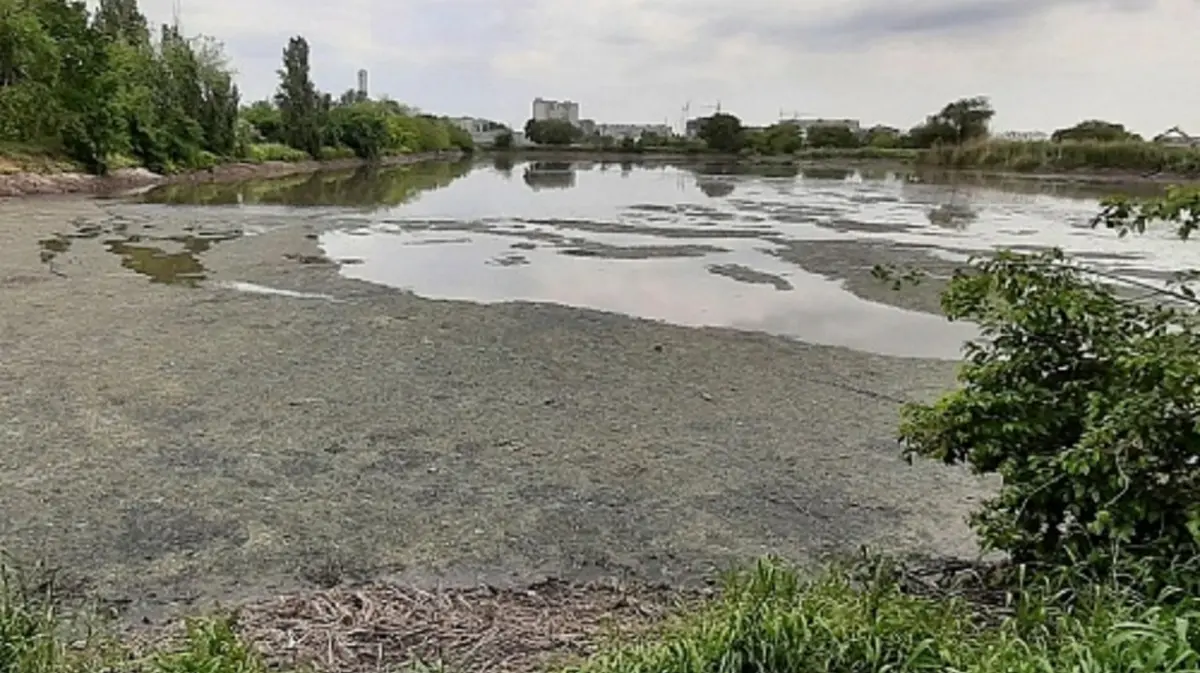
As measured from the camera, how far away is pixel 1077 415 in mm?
3188

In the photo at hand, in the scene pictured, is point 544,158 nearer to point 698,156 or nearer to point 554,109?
point 698,156

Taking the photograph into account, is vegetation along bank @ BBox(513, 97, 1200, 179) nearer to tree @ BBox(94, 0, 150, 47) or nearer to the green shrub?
the green shrub

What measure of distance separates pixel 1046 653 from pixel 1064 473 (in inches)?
29.6

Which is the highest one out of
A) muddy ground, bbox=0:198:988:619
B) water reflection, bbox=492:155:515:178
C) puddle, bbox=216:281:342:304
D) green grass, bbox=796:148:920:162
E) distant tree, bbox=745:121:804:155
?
distant tree, bbox=745:121:804:155

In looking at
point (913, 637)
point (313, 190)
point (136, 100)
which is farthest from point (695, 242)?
point (136, 100)

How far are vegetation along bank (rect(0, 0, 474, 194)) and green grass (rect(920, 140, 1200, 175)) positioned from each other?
37.4 metres

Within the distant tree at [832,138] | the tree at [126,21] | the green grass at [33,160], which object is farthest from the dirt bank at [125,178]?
the distant tree at [832,138]

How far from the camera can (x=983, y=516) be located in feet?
11.0

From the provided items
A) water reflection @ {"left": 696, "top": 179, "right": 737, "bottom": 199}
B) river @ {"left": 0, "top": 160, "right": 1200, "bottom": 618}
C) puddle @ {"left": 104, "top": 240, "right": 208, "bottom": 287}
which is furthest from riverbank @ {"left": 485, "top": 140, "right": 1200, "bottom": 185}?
puddle @ {"left": 104, "top": 240, "right": 208, "bottom": 287}

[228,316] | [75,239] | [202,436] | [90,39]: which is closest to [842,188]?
[90,39]

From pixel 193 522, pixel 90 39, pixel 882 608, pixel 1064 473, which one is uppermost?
pixel 90 39

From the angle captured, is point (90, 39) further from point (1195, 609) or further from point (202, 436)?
point (1195, 609)

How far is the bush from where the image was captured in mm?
2812

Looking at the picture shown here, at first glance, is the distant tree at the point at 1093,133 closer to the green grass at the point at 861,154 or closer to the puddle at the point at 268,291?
the green grass at the point at 861,154
